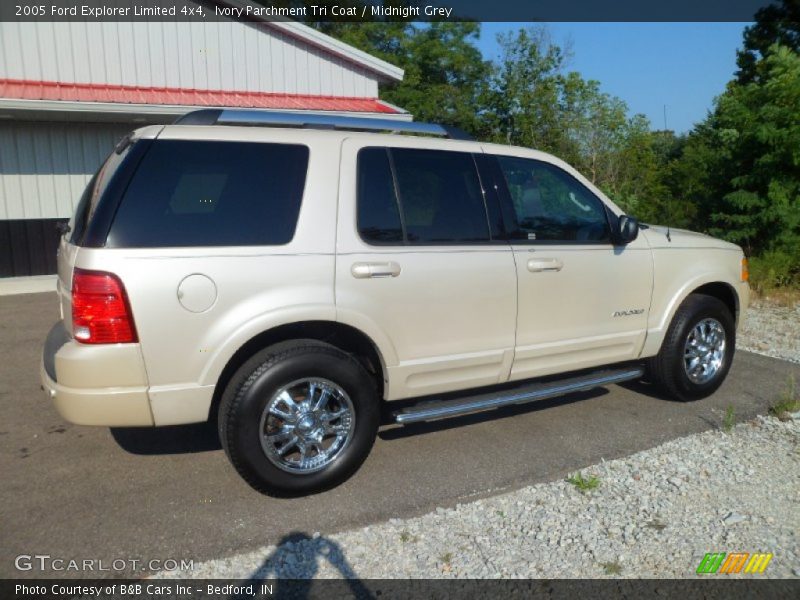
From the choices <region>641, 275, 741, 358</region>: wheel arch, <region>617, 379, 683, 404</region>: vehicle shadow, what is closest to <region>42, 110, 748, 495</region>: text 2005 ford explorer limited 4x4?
<region>641, 275, 741, 358</region>: wheel arch

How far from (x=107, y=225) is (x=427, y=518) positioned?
2.25 meters

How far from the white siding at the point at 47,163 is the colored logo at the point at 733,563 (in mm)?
11242

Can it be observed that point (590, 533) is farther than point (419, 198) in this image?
No

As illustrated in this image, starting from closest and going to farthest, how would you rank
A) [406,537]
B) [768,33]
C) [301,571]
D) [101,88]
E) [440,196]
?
[301,571] → [406,537] → [440,196] → [101,88] → [768,33]

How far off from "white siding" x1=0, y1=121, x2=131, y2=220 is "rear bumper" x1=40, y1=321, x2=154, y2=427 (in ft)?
29.7

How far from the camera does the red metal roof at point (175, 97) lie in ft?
32.9

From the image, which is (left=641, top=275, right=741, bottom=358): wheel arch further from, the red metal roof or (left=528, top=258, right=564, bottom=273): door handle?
the red metal roof

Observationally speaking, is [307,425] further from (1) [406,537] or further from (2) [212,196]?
(2) [212,196]

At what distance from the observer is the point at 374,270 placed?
3.83 metres

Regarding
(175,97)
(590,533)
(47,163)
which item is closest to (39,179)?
(47,163)

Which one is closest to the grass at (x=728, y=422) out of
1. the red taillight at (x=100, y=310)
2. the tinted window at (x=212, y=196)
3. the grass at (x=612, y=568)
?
the grass at (x=612, y=568)

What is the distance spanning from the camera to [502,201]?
4426 millimetres

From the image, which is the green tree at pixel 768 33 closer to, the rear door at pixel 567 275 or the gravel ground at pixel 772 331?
the gravel ground at pixel 772 331

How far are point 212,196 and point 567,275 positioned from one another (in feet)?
7.83
